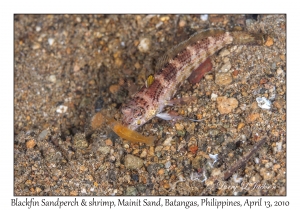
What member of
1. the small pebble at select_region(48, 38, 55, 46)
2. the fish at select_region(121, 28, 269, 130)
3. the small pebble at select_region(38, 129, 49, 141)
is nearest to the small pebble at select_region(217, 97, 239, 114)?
the fish at select_region(121, 28, 269, 130)

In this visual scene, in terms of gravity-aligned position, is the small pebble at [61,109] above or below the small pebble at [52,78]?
below

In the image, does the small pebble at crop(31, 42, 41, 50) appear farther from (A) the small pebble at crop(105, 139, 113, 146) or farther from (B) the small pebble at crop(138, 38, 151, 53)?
(A) the small pebble at crop(105, 139, 113, 146)

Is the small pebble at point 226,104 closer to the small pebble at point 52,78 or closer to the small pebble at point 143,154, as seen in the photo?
the small pebble at point 143,154

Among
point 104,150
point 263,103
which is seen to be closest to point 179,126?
point 104,150

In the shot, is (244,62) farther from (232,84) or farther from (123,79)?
(123,79)

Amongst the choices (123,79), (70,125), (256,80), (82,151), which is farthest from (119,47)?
(256,80)

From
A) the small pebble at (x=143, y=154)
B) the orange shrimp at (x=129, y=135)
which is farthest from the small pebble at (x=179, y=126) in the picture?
the small pebble at (x=143, y=154)

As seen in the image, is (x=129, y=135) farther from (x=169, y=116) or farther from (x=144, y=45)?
(x=144, y=45)
